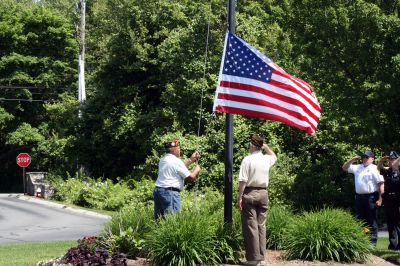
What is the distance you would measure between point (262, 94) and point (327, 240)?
230cm

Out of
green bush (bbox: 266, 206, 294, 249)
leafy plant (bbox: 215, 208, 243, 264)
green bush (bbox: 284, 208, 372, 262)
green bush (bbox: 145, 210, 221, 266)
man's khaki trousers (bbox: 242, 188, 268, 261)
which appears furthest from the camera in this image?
green bush (bbox: 266, 206, 294, 249)

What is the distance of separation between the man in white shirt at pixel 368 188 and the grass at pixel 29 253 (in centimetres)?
538

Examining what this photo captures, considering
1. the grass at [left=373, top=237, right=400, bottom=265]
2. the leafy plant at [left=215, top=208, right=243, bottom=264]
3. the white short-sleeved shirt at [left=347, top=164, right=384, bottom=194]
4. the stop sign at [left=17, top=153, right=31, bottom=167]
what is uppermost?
the white short-sleeved shirt at [left=347, top=164, right=384, bottom=194]

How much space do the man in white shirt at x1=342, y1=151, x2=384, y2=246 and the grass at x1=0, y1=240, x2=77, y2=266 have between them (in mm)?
5379

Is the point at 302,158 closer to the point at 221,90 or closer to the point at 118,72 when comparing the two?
the point at 118,72

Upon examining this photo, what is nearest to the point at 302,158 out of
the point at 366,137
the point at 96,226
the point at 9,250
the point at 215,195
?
the point at 215,195

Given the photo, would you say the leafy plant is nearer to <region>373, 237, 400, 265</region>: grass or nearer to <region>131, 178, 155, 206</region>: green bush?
<region>373, 237, 400, 265</region>: grass

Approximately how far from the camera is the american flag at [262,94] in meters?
9.33

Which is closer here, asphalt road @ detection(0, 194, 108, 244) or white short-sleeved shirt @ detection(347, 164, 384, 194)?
white short-sleeved shirt @ detection(347, 164, 384, 194)

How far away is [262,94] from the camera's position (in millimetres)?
9344

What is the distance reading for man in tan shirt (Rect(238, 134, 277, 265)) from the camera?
8.61 meters

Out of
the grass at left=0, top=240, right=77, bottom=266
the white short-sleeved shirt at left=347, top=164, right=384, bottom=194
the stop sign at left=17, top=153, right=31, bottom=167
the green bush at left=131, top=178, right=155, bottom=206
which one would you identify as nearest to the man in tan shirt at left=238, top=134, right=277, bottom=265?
the grass at left=0, top=240, right=77, bottom=266

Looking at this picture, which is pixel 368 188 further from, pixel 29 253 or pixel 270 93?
pixel 29 253

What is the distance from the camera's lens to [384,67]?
18.3m
